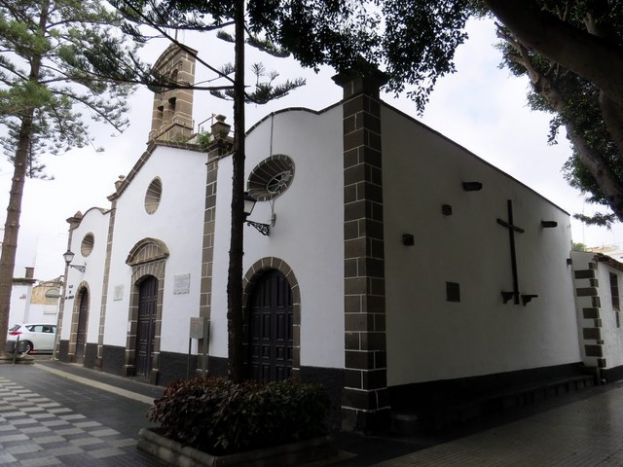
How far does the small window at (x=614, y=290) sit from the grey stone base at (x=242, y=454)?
36.1ft

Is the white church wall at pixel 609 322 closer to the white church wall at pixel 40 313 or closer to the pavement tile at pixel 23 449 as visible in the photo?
the pavement tile at pixel 23 449

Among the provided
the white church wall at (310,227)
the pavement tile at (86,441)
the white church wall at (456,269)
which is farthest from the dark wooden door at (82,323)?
the white church wall at (456,269)

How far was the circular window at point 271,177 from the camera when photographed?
759 cm

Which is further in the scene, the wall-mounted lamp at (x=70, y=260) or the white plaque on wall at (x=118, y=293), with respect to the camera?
the wall-mounted lamp at (x=70, y=260)

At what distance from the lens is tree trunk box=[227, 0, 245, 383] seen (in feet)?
16.5

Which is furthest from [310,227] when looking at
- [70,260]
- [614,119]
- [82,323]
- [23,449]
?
[70,260]

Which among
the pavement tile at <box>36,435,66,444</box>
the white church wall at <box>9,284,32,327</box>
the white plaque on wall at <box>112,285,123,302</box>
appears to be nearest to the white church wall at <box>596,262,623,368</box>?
the pavement tile at <box>36,435,66,444</box>

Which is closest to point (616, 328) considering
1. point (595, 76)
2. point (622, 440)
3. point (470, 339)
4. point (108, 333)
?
point (470, 339)

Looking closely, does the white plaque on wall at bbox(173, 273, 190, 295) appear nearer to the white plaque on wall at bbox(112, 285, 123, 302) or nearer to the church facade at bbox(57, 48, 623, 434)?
the church facade at bbox(57, 48, 623, 434)

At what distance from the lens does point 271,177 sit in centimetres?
810

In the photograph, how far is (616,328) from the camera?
1218cm

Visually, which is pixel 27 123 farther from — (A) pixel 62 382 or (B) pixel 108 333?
(A) pixel 62 382

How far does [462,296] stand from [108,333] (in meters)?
9.23

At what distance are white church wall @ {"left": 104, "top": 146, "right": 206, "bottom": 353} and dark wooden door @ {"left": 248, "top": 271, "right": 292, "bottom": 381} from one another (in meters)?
1.83
